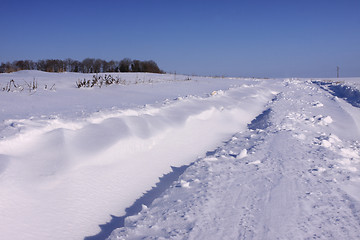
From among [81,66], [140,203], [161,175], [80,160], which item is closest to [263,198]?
[140,203]

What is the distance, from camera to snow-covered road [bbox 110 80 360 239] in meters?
1.82

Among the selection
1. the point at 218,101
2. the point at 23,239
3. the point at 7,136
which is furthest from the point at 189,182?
the point at 218,101

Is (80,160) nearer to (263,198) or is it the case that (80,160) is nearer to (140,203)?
(140,203)

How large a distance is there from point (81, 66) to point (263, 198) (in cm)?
1850

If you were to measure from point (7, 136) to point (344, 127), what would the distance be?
5.11m

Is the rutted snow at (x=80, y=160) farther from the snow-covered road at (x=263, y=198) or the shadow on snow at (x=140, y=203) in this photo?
the snow-covered road at (x=263, y=198)

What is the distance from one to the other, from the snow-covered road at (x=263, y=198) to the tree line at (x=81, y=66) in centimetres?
1204

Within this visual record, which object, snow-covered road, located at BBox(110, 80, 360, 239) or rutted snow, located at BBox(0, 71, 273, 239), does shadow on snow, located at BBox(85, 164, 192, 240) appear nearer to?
rutted snow, located at BBox(0, 71, 273, 239)

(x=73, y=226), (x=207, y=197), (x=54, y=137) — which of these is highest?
(x=54, y=137)

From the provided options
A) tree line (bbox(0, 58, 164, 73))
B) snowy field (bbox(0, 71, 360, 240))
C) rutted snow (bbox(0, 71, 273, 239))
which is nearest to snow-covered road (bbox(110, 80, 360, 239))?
snowy field (bbox(0, 71, 360, 240))

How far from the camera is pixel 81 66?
62.1ft

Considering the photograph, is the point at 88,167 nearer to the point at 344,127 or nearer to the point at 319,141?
the point at 319,141

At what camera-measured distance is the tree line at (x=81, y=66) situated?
14906 millimetres

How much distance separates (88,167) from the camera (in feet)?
9.18
